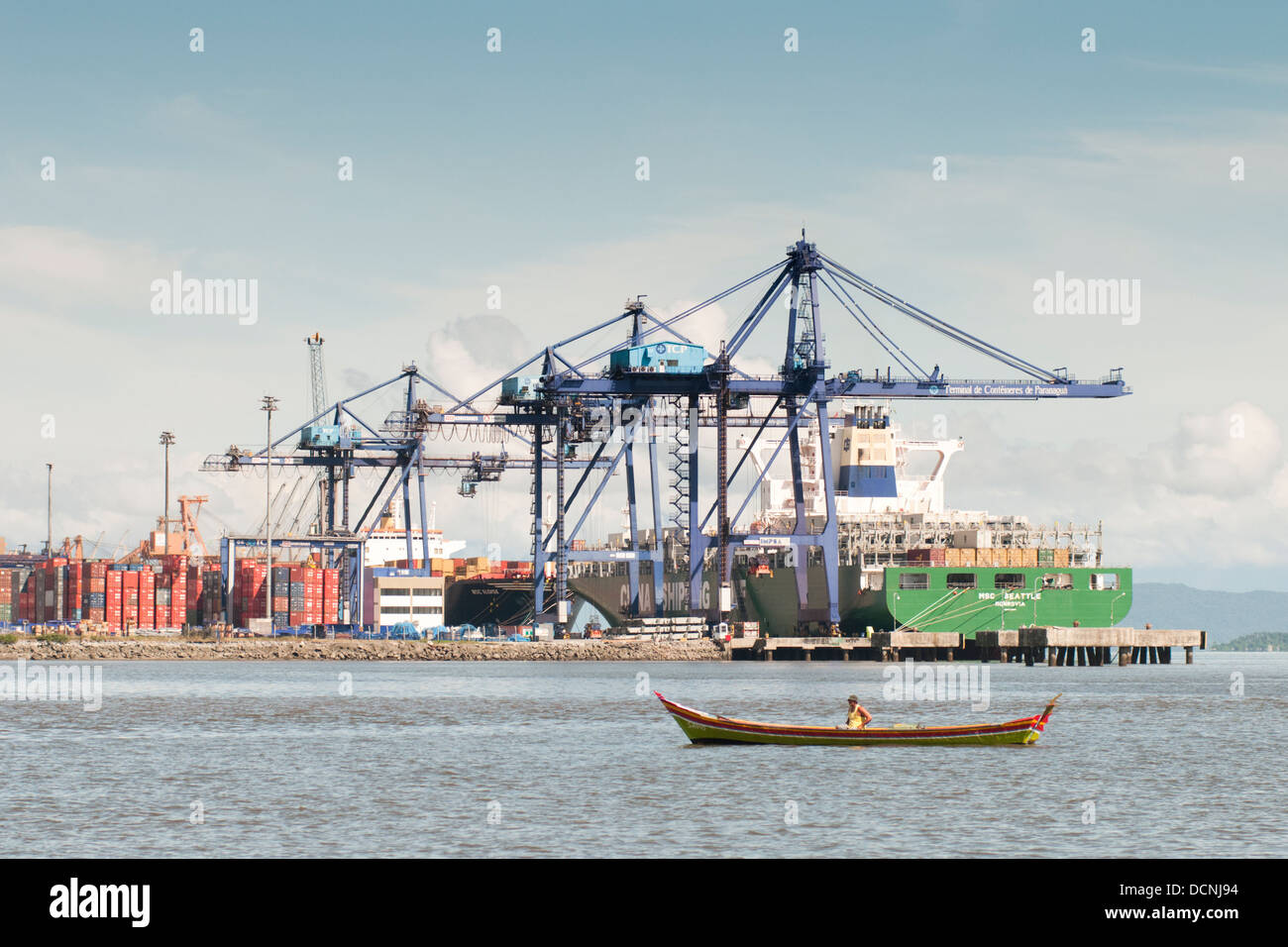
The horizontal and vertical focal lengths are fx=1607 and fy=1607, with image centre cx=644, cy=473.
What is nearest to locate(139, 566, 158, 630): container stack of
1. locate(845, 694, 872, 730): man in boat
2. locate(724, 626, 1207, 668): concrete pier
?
locate(724, 626, 1207, 668): concrete pier

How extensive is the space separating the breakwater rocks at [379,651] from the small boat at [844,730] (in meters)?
77.3

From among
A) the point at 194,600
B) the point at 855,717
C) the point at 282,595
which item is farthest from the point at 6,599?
the point at 855,717

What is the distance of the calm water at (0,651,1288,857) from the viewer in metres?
31.1

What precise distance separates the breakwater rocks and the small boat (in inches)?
3045

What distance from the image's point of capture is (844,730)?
149 feet

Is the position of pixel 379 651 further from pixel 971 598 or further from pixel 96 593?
pixel 971 598

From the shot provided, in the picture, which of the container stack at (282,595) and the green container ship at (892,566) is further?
the container stack at (282,595)

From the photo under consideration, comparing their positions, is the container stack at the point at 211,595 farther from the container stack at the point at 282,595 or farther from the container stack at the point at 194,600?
the container stack at the point at 282,595

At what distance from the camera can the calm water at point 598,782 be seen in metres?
31.1

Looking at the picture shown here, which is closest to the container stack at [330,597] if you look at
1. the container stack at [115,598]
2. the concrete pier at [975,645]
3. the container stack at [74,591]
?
the container stack at [115,598]

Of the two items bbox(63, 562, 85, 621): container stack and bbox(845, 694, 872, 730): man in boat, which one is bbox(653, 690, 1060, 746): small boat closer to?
bbox(845, 694, 872, 730): man in boat

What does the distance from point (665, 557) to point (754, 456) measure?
18.7 metres
